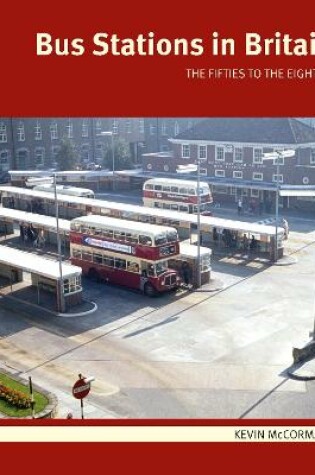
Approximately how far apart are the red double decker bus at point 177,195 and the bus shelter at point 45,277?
69.0ft

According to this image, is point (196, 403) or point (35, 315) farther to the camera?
point (35, 315)

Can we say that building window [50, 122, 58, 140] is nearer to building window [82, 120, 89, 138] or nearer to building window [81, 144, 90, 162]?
building window [82, 120, 89, 138]

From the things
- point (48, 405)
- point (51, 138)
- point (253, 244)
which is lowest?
point (48, 405)

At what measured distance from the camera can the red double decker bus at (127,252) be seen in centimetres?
3941

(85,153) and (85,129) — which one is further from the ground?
(85,129)

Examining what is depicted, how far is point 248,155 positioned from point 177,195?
41.0ft

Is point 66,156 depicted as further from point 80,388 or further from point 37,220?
point 80,388

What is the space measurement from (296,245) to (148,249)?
17.7 m

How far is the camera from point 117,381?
92.0 ft

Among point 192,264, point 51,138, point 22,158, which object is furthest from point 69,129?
point 192,264

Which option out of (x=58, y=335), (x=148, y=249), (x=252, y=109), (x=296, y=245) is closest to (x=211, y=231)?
(x=296, y=245)

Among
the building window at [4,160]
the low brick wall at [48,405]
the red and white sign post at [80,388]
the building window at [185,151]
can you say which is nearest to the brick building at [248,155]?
the building window at [185,151]

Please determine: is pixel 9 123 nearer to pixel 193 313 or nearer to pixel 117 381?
pixel 193 313

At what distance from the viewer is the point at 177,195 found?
6162cm
